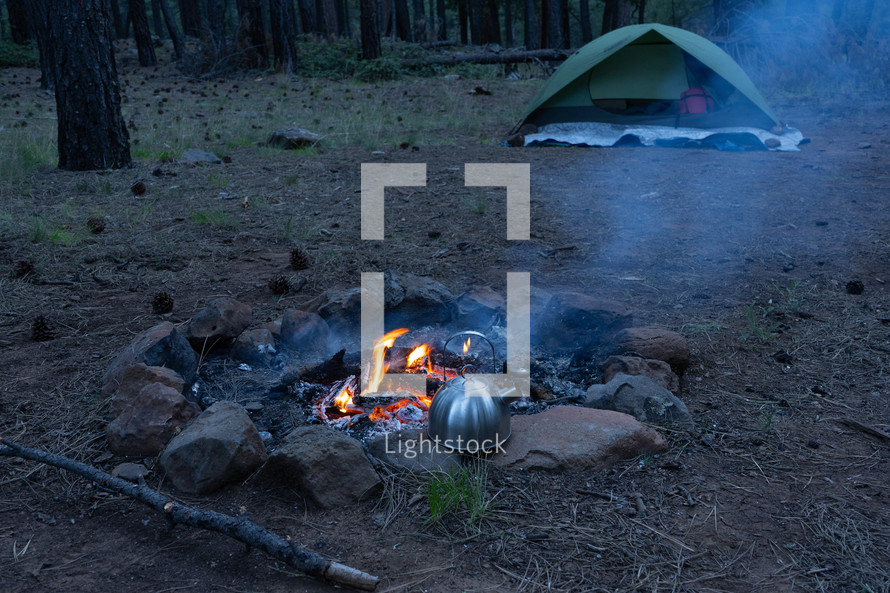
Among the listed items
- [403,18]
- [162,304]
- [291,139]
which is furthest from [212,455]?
[403,18]

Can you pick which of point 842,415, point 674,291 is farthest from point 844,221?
A: point 842,415

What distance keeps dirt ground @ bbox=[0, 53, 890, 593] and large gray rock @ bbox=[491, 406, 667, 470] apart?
0.18 ft

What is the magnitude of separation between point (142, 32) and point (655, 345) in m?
18.3

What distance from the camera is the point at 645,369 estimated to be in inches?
116

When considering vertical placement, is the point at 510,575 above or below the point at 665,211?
below

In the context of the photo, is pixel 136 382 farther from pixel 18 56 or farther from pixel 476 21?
pixel 476 21

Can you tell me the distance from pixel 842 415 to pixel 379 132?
7194 mm

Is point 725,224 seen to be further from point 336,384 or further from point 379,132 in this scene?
point 379,132

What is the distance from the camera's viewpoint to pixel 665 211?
18.8 feet

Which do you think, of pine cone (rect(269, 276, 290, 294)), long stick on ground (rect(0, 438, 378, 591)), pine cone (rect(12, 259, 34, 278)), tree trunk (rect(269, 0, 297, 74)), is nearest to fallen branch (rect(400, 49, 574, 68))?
tree trunk (rect(269, 0, 297, 74))

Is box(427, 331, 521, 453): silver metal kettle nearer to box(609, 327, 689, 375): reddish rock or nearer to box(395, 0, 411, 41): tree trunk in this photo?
box(609, 327, 689, 375): reddish rock

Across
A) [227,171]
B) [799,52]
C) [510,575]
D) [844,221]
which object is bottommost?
[510,575]

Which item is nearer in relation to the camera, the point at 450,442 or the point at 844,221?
the point at 450,442

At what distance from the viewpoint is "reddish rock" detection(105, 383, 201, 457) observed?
8.16ft
